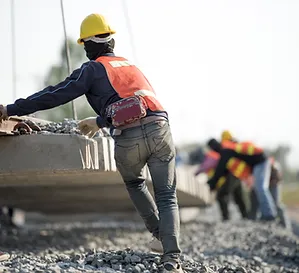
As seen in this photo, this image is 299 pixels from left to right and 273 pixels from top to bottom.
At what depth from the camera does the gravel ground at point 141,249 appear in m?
6.52

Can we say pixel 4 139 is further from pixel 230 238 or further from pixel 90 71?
pixel 230 238

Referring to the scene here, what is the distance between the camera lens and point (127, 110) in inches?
244

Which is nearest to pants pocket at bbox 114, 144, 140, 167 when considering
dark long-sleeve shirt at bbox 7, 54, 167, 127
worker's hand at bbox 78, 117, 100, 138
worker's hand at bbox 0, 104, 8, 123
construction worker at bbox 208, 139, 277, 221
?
dark long-sleeve shirt at bbox 7, 54, 167, 127

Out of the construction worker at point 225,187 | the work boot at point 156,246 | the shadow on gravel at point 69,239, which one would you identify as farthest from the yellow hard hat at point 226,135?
the work boot at point 156,246

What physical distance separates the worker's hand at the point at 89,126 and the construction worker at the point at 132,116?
26 cm

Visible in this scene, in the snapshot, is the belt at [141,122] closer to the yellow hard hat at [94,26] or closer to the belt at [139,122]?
the belt at [139,122]

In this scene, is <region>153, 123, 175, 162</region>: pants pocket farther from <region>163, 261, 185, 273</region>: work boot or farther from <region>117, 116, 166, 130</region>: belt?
<region>163, 261, 185, 273</region>: work boot

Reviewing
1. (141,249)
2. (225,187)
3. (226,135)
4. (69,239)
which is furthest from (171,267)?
(226,135)

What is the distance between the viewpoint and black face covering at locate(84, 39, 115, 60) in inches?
261

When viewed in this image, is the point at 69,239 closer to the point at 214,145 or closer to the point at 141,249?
the point at 141,249

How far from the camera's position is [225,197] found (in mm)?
18625

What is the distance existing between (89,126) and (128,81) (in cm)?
73

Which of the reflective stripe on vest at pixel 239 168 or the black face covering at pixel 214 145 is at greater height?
the black face covering at pixel 214 145

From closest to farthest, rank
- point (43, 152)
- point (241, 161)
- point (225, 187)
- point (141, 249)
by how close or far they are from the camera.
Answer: point (43, 152) < point (141, 249) < point (241, 161) < point (225, 187)
